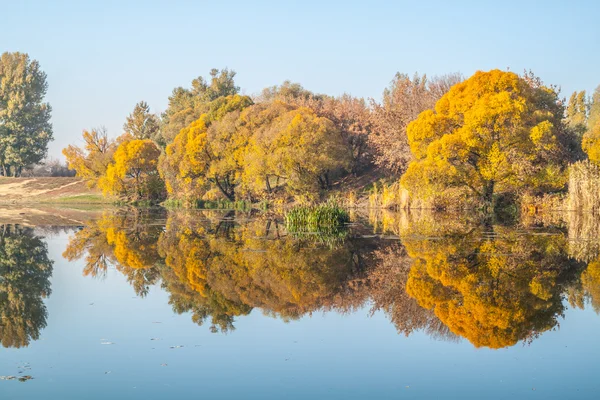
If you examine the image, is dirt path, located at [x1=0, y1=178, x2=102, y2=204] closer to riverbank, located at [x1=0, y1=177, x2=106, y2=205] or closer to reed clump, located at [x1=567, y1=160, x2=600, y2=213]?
riverbank, located at [x1=0, y1=177, x2=106, y2=205]

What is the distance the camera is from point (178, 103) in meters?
72.6

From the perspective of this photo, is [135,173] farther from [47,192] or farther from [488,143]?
[488,143]

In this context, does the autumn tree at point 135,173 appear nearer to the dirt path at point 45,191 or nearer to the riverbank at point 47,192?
the riverbank at point 47,192

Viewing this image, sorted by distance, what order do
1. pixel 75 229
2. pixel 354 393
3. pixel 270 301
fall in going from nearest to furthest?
pixel 354 393 < pixel 270 301 < pixel 75 229

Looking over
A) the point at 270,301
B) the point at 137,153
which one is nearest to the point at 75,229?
the point at 270,301

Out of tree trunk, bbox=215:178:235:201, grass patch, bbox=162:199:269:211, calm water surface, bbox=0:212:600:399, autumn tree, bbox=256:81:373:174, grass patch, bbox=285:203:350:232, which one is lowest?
calm water surface, bbox=0:212:600:399

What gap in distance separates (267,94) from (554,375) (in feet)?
234

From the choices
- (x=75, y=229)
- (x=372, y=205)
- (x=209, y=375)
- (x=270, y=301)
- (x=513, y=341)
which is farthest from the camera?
(x=372, y=205)

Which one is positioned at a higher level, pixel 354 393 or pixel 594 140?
pixel 594 140

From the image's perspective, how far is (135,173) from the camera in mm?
62000

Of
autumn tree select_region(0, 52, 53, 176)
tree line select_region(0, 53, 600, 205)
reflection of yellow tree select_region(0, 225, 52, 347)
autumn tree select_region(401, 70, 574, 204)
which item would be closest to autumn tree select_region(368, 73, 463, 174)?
tree line select_region(0, 53, 600, 205)

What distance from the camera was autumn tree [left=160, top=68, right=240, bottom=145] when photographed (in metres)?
63.2

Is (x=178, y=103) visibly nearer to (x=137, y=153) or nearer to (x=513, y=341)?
(x=137, y=153)

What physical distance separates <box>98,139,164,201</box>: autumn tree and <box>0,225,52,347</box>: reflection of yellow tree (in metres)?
39.0
